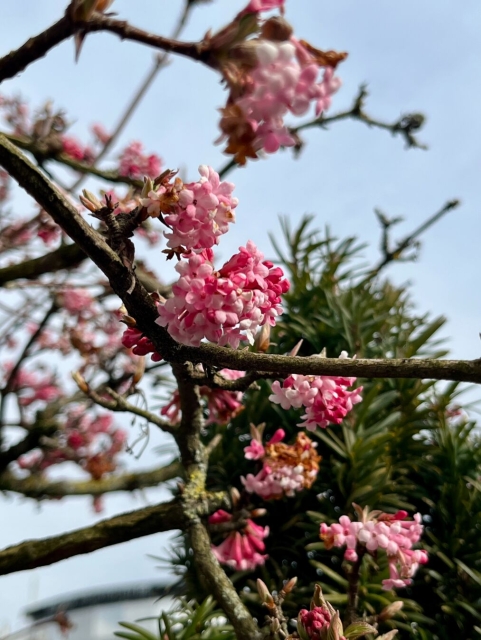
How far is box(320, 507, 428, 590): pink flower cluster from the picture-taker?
1471 mm

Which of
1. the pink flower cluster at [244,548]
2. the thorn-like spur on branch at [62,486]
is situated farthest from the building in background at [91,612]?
the pink flower cluster at [244,548]

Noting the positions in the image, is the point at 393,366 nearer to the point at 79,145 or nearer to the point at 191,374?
the point at 191,374

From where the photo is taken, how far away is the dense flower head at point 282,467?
1.74 meters

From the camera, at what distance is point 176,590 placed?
82.2 inches

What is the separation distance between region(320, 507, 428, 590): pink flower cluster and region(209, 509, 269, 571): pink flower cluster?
13.4 inches

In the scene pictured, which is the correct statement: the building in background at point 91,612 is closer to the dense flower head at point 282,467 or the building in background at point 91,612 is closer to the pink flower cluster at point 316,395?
the dense flower head at point 282,467

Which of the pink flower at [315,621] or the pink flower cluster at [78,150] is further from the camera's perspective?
the pink flower cluster at [78,150]

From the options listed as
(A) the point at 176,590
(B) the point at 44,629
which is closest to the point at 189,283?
(A) the point at 176,590

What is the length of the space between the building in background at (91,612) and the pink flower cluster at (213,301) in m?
3.26

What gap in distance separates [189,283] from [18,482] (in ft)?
9.50

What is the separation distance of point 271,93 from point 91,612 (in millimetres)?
4925

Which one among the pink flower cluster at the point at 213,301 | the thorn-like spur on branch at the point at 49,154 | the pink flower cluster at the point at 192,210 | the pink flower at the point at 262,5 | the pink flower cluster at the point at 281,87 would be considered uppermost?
the thorn-like spur on branch at the point at 49,154

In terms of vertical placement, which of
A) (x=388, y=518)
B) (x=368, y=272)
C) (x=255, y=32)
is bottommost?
(x=388, y=518)

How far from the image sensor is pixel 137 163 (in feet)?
10.5
